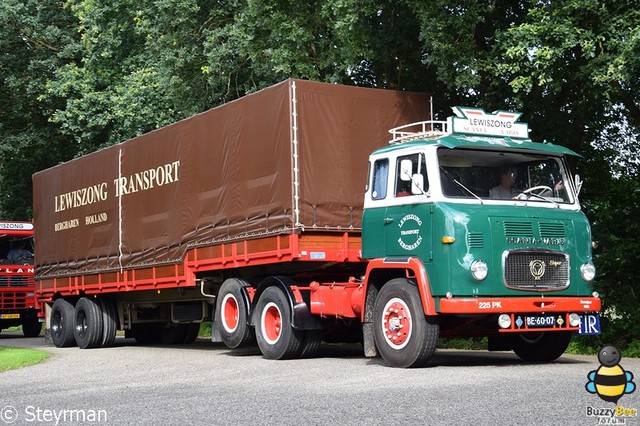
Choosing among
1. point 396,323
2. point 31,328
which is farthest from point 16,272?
point 396,323

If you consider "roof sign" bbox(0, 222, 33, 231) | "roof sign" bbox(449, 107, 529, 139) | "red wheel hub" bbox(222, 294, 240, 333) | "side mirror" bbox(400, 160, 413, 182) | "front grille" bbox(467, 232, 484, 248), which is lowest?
"red wheel hub" bbox(222, 294, 240, 333)

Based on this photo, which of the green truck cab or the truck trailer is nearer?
the green truck cab

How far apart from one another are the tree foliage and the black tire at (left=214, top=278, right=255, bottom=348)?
4.58m

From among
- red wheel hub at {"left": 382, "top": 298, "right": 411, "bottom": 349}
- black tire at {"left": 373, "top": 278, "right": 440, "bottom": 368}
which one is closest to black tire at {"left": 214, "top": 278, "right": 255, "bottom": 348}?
black tire at {"left": 373, "top": 278, "right": 440, "bottom": 368}

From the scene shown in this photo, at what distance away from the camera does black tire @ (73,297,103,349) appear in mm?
21719

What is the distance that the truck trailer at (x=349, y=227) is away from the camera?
1324 centimetres

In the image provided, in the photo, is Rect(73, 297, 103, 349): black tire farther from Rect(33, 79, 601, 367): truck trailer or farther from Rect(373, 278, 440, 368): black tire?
Rect(373, 278, 440, 368): black tire

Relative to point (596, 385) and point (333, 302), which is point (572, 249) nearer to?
point (333, 302)

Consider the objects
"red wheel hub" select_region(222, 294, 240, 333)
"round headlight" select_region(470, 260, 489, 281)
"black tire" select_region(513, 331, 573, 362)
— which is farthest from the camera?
"red wheel hub" select_region(222, 294, 240, 333)

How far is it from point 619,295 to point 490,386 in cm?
815

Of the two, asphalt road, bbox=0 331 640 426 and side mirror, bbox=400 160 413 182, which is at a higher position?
side mirror, bbox=400 160 413 182

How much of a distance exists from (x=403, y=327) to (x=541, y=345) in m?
2.45

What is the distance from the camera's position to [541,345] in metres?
14.8

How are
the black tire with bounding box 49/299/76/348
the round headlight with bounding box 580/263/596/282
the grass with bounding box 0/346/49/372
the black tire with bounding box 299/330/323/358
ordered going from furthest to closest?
the black tire with bounding box 49/299/76/348 < the grass with bounding box 0/346/49/372 < the black tire with bounding box 299/330/323/358 < the round headlight with bounding box 580/263/596/282
